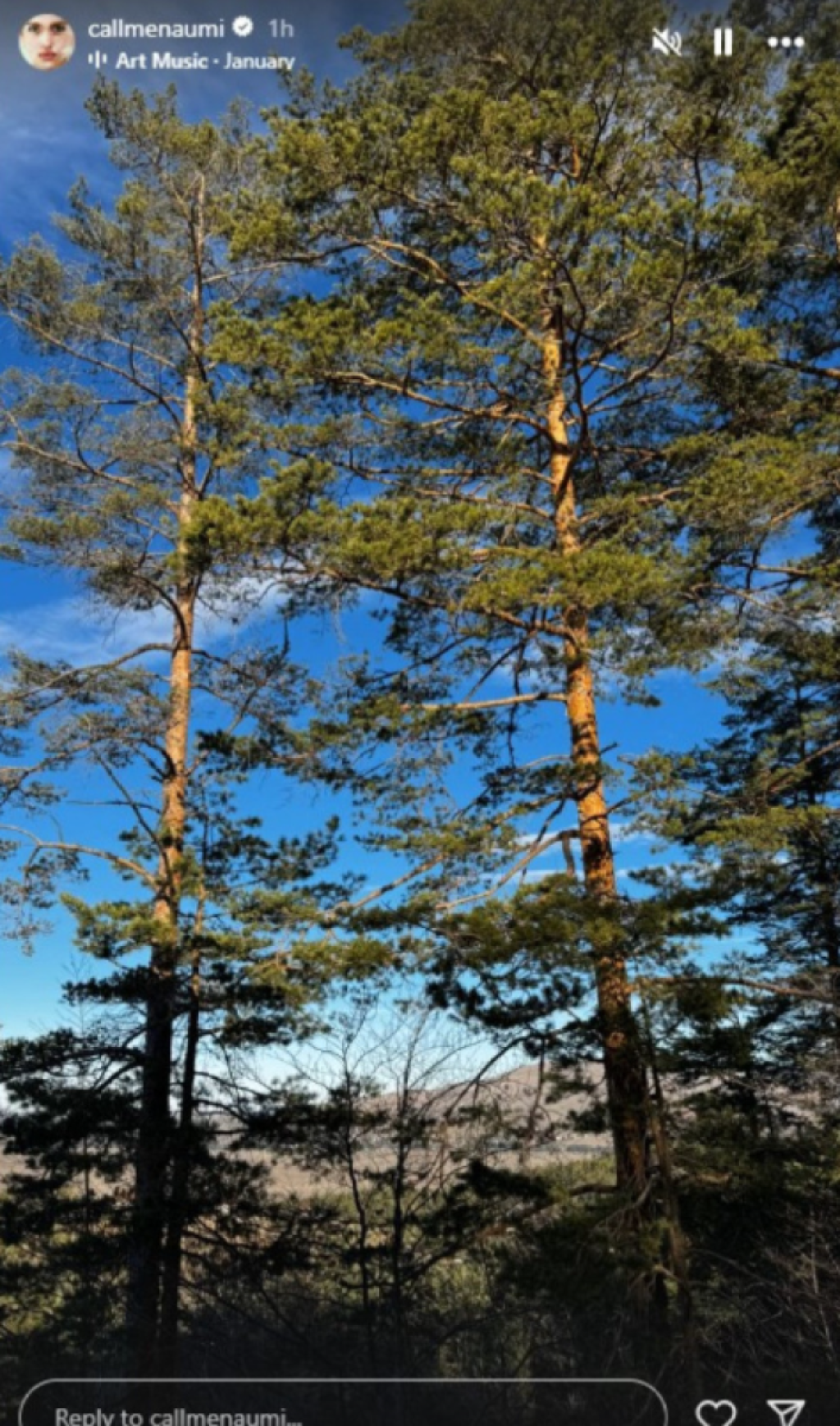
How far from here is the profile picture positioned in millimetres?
5641

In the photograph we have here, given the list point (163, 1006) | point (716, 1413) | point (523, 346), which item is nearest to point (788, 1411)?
point (716, 1413)

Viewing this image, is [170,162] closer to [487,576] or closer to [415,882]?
[487,576]

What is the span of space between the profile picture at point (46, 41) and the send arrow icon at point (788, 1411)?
27.9 ft

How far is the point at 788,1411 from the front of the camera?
227 inches

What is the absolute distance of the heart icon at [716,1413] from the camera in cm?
581

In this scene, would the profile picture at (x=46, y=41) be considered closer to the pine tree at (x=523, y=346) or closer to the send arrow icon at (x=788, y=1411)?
the pine tree at (x=523, y=346)

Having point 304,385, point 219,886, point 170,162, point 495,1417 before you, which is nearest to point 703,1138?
point 495,1417

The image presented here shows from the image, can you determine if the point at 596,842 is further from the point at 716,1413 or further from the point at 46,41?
the point at 46,41

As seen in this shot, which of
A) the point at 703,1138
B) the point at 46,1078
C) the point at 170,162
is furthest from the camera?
the point at 170,162

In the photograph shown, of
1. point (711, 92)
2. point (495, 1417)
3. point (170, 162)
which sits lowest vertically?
point (495, 1417)

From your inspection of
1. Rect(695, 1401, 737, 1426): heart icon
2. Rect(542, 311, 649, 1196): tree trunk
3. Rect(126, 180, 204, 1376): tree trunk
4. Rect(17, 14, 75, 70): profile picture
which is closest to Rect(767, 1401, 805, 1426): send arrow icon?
Rect(695, 1401, 737, 1426): heart icon

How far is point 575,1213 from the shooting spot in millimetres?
7246

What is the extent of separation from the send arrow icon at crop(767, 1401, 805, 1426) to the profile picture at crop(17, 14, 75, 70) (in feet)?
27.9

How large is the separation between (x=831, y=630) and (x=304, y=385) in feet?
17.7
